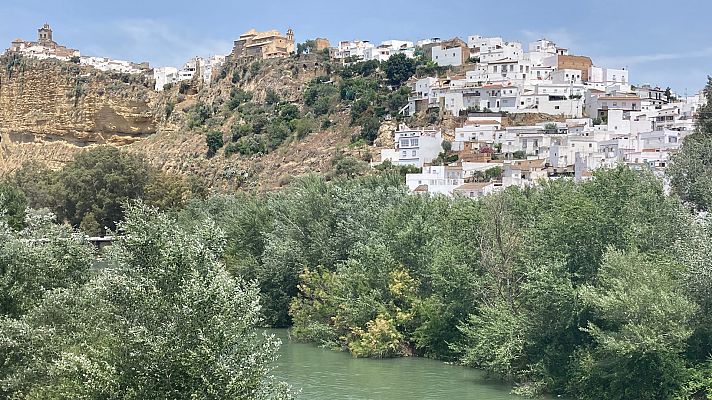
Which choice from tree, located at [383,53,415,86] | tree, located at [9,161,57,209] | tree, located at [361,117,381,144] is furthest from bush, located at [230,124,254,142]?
tree, located at [9,161,57,209]

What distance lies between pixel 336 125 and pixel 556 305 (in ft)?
154

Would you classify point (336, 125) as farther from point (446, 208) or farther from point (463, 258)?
point (463, 258)

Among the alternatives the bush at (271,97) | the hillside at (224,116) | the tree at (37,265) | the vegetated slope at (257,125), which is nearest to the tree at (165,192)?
the hillside at (224,116)

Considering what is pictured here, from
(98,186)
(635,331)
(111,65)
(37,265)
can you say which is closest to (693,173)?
(635,331)

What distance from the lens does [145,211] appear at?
10906 mm

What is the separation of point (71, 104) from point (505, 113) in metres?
45.0

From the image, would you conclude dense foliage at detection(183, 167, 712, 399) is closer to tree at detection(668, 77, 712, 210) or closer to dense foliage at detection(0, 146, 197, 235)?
tree at detection(668, 77, 712, 210)

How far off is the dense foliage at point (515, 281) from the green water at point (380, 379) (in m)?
0.55

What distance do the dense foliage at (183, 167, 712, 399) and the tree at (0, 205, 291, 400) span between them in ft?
32.2

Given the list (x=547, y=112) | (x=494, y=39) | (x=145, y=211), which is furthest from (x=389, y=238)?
(x=494, y=39)

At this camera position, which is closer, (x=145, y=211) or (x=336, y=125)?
(x=145, y=211)

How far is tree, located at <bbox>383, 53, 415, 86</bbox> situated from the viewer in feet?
232

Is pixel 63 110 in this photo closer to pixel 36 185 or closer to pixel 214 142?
pixel 214 142

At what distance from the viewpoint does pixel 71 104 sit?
83.6m
